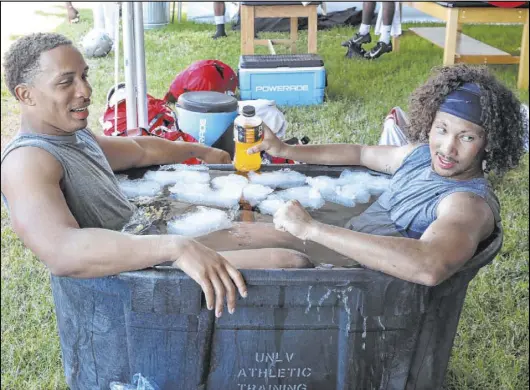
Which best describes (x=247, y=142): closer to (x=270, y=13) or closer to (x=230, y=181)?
(x=230, y=181)

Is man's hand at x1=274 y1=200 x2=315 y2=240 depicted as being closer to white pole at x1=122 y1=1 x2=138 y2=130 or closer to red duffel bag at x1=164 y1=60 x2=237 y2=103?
white pole at x1=122 y1=1 x2=138 y2=130

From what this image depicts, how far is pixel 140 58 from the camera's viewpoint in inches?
136

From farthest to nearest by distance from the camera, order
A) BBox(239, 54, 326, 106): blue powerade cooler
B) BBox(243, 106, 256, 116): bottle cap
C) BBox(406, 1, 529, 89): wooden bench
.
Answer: BBox(406, 1, 529, 89): wooden bench, BBox(239, 54, 326, 106): blue powerade cooler, BBox(243, 106, 256, 116): bottle cap

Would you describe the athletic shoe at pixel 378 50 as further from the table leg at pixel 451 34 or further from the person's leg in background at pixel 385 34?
the table leg at pixel 451 34

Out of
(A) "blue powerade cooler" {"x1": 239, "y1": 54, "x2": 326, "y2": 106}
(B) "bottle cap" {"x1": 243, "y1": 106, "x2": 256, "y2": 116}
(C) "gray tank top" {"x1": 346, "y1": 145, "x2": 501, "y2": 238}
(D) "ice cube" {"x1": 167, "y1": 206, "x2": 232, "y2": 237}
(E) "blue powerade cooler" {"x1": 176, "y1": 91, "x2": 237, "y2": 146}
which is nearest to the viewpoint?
(C) "gray tank top" {"x1": 346, "y1": 145, "x2": 501, "y2": 238}

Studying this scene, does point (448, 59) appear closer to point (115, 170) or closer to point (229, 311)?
point (115, 170)

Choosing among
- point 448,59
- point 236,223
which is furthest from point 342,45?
point 236,223

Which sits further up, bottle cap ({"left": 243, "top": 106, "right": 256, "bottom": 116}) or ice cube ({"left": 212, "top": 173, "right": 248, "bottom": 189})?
bottle cap ({"left": 243, "top": 106, "right": 256, "bottom": 116})

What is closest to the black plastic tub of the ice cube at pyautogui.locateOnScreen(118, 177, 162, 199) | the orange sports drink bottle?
the ice cube at pyautogui.locateOnScreen(118, 177, 162, 199)

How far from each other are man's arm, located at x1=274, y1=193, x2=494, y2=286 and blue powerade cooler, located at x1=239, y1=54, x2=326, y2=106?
3837 millimetres

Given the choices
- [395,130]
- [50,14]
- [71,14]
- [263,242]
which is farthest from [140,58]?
[50,14]

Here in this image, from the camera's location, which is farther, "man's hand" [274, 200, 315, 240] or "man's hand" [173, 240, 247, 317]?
"man's hand" [274, 200, 315, 240]

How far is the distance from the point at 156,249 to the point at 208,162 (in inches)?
48.4

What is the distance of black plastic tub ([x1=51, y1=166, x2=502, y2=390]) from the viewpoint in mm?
1692
